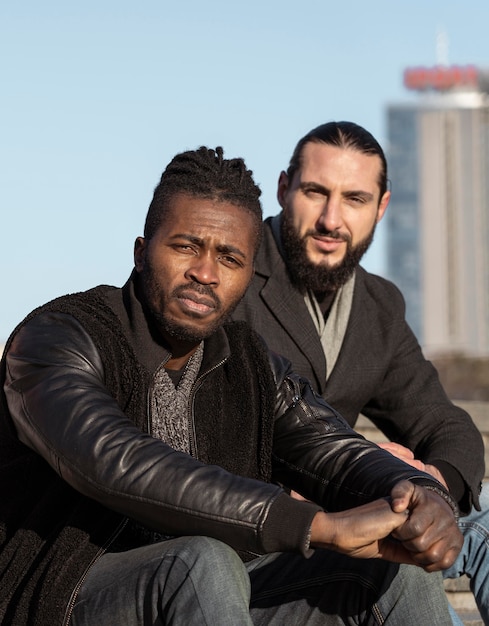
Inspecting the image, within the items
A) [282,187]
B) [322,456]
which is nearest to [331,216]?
[282,187]

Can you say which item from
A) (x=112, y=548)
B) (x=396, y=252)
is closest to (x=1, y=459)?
(x=112, y=548)

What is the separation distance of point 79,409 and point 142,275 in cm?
55

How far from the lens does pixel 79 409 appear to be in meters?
2.49

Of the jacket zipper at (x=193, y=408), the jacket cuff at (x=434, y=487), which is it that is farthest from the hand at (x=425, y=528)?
the jacket zipper at (x=193, y=408)

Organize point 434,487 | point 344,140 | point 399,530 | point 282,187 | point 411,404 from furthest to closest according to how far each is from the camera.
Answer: point 282,187
point 344,140
point 411,404
point 434,487
point 399,530

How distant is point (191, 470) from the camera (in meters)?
2.42

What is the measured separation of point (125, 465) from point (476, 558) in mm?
1593

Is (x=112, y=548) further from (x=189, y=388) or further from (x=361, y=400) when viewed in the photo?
(x=361, y=400)

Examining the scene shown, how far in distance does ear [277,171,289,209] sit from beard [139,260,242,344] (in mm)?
1527

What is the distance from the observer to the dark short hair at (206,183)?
2.91m

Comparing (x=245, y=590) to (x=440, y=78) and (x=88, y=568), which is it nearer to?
(x=88, y=568)

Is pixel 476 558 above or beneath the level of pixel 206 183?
beneath

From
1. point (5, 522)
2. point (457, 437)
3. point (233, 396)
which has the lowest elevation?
point (457, 437)

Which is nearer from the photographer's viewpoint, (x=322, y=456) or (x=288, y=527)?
(x=288, y=527)
